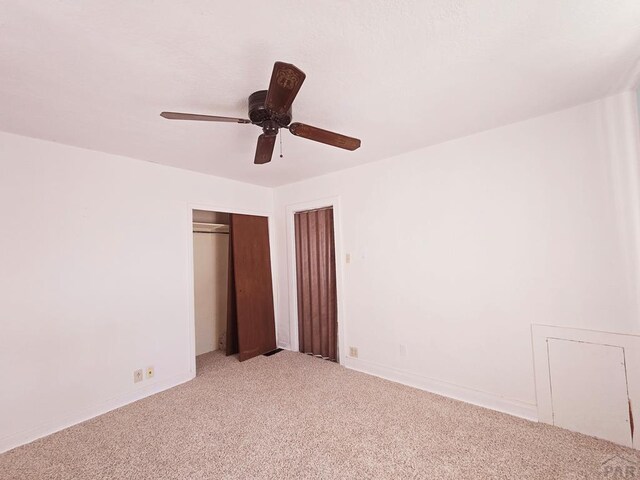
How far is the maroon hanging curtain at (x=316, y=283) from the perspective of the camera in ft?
12.1

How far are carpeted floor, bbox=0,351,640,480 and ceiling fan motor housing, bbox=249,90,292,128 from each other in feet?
7.03

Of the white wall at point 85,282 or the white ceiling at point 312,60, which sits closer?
the white ceiling at point 312,60

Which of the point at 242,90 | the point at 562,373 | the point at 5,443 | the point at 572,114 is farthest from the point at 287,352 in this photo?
the point at 572,114

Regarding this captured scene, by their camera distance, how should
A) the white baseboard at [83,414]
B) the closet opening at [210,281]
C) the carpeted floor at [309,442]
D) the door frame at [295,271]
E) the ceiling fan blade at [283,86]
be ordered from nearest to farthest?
the ceiling fan blade at [283,86], the carpeted floor at [309,442], the white baseboard at [83,414], the door frame at [295,271], the closet opening at [210,281]

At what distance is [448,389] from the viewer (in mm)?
2676

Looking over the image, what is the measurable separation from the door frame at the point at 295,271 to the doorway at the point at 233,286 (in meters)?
0.32

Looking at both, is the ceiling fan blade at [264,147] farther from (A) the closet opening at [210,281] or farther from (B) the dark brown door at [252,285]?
(A) the closet opening at [210,281]

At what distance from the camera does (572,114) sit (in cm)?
213

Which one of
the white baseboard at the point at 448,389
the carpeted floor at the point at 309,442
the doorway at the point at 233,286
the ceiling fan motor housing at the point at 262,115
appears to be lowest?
the carpeted floor at the point at 309,442

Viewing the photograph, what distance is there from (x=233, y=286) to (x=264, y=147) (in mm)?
2343

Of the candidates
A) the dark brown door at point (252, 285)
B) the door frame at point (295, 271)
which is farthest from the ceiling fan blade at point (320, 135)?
the dark brown door at point (252, 285)

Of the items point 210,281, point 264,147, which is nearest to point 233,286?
point 210,281

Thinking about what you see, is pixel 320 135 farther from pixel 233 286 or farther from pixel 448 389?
pixel 233 286

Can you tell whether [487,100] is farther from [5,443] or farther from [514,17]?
[5,443]
